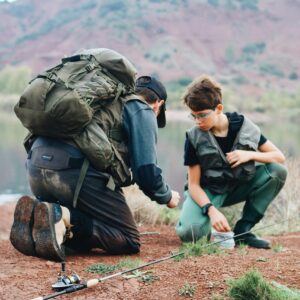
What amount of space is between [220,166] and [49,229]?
1.52 m

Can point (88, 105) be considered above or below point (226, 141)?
above

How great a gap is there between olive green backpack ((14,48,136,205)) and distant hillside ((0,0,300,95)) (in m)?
74.3

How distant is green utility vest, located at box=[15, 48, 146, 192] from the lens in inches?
133

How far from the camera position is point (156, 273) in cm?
305

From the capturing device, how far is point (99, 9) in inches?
4131

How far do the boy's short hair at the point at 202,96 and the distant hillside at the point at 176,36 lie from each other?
7365 centimetres

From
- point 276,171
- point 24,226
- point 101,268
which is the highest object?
point 276,171

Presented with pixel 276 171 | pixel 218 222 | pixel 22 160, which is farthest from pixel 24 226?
pixel 22 160

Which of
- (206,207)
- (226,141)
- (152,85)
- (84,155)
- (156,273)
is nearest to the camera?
(156,273)

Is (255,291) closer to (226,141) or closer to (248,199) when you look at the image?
(226,141)

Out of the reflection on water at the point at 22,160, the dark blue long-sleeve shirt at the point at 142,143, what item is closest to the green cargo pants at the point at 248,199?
the dark blue long-sleeve shirt at the point at 142,143

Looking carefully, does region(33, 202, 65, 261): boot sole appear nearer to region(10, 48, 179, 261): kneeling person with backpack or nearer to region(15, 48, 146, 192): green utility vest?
region(10, 48, 179, 261): kneeling person with backpack

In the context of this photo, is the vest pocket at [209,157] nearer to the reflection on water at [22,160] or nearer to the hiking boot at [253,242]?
the hiking boot at [253,242]

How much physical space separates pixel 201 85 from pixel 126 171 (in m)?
0.92
